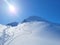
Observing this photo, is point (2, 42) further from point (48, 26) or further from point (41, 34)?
point (48, 26)

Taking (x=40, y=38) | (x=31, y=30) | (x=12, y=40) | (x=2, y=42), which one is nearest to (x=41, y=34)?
(x=40, y=38)

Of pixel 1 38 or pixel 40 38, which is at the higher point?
pixel 1 38

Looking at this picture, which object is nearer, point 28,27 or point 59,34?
point 59,34

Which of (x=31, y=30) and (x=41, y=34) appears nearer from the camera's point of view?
(x=41, y=34)

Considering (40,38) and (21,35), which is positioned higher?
(21,35)

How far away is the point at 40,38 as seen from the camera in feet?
25.5

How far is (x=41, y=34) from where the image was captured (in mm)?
8078

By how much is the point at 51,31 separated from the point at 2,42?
3.26 metres

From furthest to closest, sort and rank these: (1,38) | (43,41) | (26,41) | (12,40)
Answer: (1,38) < (12,40) < (26,41) < (43,41)

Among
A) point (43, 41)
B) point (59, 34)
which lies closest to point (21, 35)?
point (43, 41)

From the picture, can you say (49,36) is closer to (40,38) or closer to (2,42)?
(40,38)

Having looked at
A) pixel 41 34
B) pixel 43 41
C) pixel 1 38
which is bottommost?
pixel 43 41

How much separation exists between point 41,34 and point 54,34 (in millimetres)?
828

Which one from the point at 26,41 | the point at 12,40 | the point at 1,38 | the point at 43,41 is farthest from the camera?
the point at 1,38
